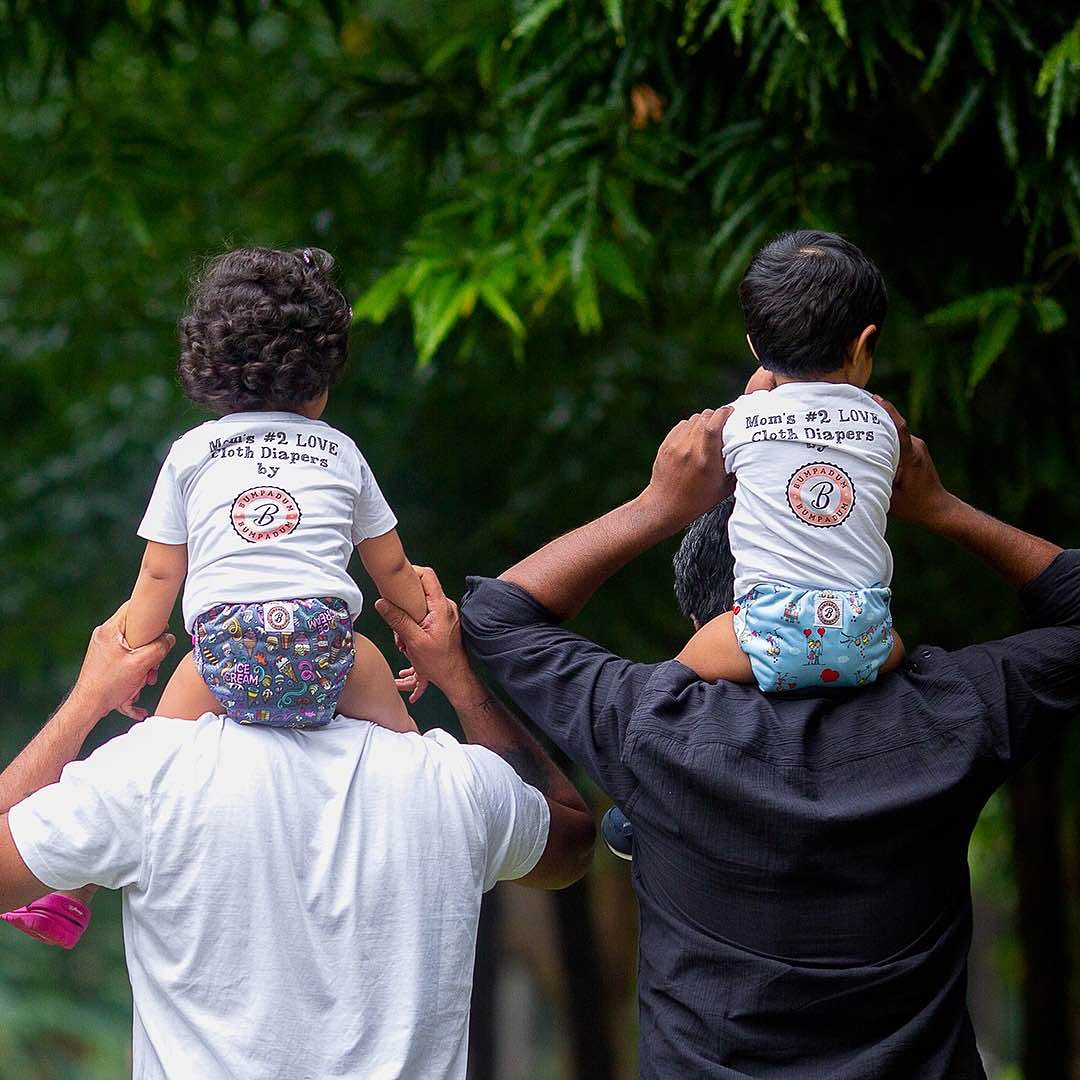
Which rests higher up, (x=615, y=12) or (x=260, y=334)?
(x=615, y=12)

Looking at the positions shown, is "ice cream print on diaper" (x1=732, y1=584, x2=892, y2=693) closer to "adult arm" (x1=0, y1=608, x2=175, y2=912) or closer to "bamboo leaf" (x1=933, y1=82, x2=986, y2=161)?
"adult arm" (x1=0, y1=608, x2=175, y2=912)

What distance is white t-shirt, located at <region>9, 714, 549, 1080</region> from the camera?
183 centimetres

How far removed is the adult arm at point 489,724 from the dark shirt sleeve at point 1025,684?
594 mm

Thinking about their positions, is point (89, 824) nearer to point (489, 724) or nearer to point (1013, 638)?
point (489, 724)

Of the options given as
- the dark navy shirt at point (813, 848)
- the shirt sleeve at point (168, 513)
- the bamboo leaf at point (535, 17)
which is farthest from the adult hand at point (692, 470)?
the bamboo leaf at point (535, 17)

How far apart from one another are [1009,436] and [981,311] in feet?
2.46

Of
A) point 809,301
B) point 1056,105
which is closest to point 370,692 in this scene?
point 809,301

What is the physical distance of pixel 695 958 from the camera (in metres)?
1.89

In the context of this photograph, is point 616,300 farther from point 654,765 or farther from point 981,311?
point 654,765

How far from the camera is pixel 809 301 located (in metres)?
1.93

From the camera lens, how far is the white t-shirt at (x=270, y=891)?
6.00 feet

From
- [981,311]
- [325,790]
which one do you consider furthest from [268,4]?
[325,790]

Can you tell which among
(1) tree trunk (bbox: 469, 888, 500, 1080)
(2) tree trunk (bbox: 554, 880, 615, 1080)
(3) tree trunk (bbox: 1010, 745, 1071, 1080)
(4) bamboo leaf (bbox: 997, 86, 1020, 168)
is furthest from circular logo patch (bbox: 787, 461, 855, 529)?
(2) tree trunk (bbox: 554, 880, 615, 1080)

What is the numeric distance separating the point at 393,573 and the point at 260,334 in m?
0.39
